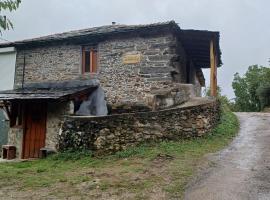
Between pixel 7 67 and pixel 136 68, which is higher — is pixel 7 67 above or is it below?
above

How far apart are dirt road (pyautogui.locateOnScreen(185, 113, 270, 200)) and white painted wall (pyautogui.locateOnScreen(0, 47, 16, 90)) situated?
33.3 feet

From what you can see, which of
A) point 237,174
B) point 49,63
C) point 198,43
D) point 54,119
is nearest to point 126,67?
point 198,43

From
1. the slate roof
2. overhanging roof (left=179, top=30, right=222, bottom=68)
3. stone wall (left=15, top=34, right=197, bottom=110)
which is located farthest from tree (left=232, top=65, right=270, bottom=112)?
stone wall (left=15, top=34, right=197, bottom=110)

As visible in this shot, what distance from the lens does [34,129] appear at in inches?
577

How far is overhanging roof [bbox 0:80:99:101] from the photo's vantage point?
13.1 m

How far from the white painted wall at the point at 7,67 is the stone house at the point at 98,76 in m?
0.72

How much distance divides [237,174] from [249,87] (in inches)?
1045

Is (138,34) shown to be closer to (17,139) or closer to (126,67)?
(126,67)

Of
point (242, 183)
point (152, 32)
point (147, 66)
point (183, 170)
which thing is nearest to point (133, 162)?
point (183, 170)

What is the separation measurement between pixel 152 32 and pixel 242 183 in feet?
25.6

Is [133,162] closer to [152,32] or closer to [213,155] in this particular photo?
[213,155]

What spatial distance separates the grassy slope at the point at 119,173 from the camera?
25.0ft

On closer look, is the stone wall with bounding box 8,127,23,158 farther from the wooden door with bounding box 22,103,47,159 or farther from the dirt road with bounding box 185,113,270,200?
the dirt road with bounding box 185,113,270,200

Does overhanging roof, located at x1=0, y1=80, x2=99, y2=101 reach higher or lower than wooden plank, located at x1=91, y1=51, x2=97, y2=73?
→ lower
